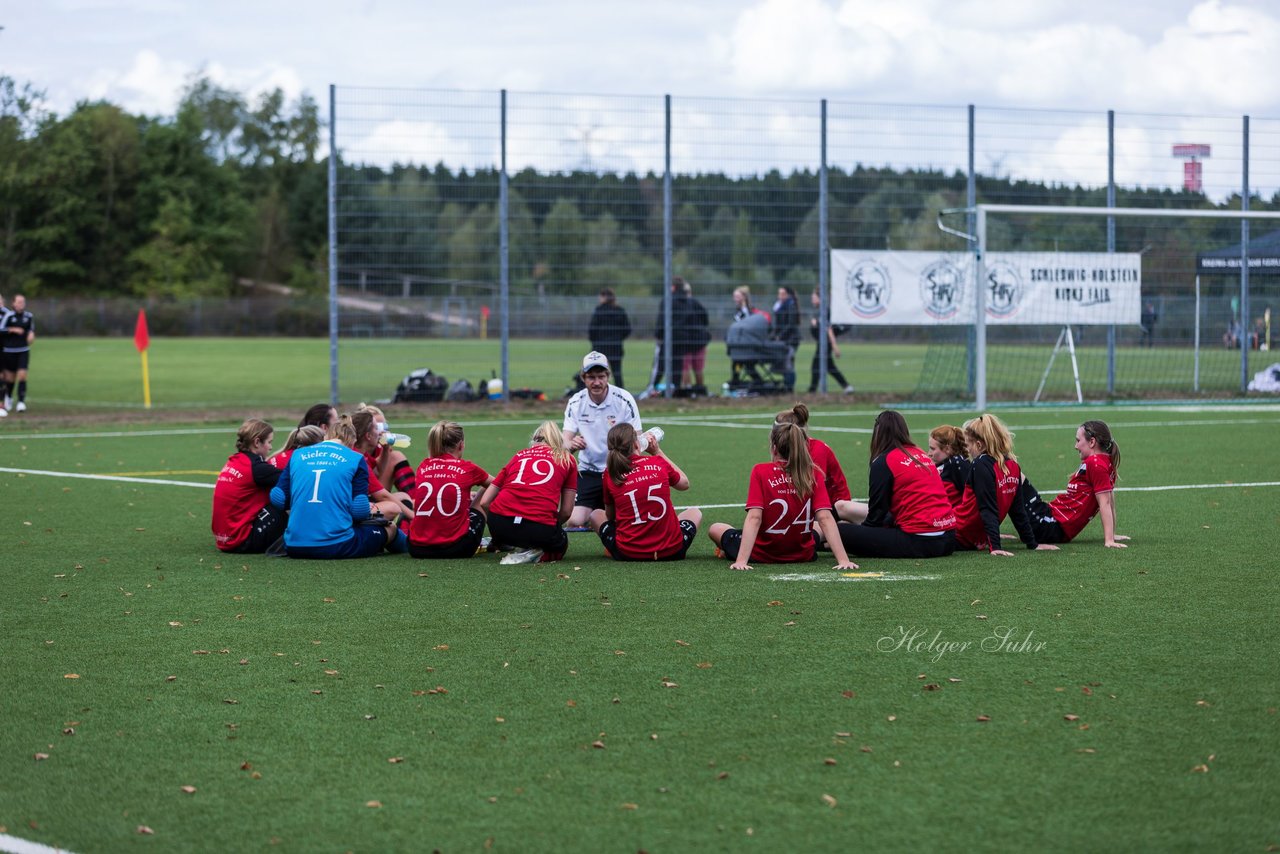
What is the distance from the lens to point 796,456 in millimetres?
8211

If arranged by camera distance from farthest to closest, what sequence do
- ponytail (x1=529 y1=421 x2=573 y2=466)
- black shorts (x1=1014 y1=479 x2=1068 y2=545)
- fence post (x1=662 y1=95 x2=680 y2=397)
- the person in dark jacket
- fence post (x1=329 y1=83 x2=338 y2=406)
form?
fence post (x1=662 y1=95 x2=680 y2=397), the person in dark jacket, fence post (x1=329 y1=83 x2=338 y2=406), black shorts (x1=1014 y1=479 x2=1068 y2=545), ponytail (x1=529 y1=421 x2=573 y2=466)

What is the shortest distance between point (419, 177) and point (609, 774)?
1808cm

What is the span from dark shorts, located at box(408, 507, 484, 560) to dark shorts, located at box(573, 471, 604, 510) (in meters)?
1.53

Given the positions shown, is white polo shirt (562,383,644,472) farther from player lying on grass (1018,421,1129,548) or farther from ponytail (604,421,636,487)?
player lying on grass (1018,421,1129,548)

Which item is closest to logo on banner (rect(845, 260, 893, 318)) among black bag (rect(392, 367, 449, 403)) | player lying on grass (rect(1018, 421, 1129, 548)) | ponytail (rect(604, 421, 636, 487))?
black bag (rect(392, 367, 449, 403))

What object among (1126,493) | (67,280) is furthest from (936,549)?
(67,280)

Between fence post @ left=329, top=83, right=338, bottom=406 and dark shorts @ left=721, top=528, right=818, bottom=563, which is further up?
fence post @ left=329, top=83, right=338, bottom=406

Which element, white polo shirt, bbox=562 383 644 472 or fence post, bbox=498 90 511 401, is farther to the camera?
fence post, bbox=498 90 511 401

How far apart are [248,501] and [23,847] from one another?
5.47 meters

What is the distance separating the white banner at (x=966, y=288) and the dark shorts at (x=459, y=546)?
14.7 metres

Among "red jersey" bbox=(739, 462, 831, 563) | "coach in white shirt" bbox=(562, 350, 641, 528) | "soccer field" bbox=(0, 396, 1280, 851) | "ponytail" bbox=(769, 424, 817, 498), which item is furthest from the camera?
"coach in white shirt" bbox=(562, 350, 641, 528)

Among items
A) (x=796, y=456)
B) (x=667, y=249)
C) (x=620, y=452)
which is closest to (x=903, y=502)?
(x=796, y=456)

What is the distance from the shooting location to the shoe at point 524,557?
29.0 ft

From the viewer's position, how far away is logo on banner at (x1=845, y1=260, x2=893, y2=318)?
2320 cm
